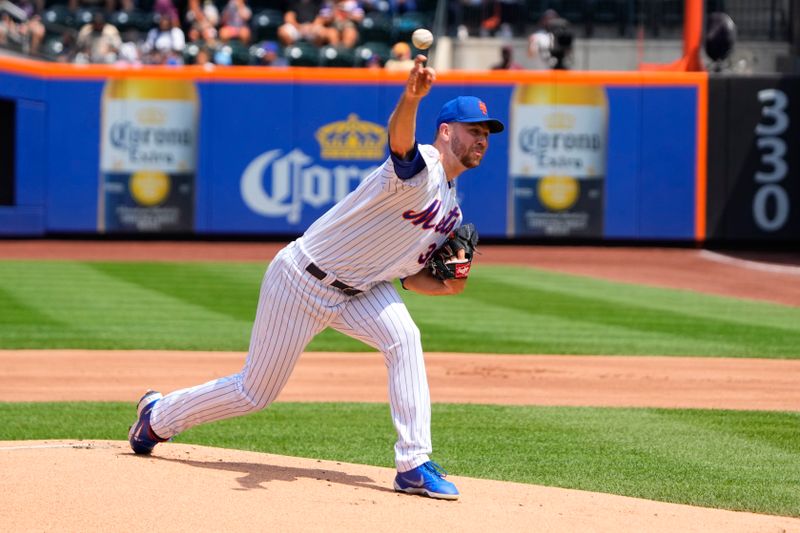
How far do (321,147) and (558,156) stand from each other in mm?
4205

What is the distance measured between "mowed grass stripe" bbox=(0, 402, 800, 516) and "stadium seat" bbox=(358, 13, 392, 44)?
53.5 ft

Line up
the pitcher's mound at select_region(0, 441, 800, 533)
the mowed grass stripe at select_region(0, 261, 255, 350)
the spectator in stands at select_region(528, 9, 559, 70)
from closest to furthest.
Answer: the pitcher's mound at select_region(0, 441, 800, 533) < the mowed grass stripe at select_region(0, 261, 255, 350) < the spectator in stands at select_region(528, 9, 559, 70)

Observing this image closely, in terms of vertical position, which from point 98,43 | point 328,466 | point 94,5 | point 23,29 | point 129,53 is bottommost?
point 328,466

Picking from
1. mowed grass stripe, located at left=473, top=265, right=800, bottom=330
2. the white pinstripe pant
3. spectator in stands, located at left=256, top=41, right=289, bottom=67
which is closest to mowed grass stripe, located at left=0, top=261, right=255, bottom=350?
mowed grass stripe, located at left=473, top=265, right=800, bottom=330

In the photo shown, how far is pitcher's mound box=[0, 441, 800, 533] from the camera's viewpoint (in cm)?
494

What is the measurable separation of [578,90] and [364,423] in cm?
1534

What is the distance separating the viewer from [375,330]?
18.2 feet

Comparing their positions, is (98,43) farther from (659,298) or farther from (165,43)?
(659,298)

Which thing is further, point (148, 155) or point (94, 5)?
point (94, 5)

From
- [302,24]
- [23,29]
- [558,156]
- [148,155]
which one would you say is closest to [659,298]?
[558,156]

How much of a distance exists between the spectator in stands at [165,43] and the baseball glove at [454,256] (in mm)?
18209

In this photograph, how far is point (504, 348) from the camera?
11727 millimetres

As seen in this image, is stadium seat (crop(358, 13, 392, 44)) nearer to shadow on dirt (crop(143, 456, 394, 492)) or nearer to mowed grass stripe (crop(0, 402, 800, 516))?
mowed grass stripe (crop(0, 402, 800, 516))

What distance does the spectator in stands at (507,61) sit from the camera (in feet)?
74.7
